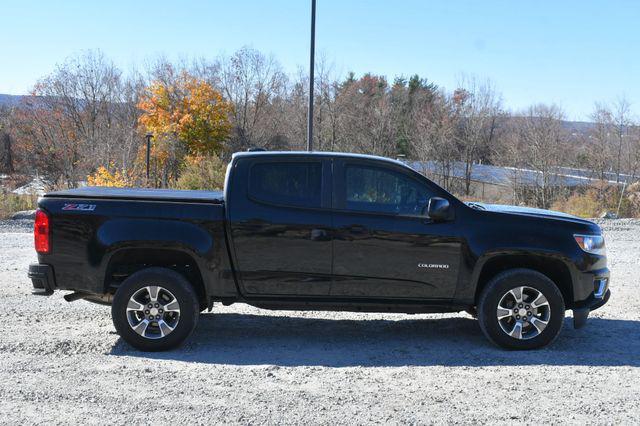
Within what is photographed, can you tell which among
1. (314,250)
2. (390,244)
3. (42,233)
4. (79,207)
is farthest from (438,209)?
(42,233)

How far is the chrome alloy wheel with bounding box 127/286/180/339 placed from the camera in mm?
5934

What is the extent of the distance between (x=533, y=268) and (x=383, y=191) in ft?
5.46

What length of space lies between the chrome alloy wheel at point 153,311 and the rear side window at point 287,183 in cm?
125

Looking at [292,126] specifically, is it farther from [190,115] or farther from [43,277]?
[43,277]

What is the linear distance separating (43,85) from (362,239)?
52546 millimetres

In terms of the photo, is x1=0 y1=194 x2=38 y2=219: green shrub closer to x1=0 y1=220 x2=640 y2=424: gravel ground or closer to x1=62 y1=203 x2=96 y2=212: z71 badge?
x1=0 y1=220 x2=640 y2=424: gravel ground

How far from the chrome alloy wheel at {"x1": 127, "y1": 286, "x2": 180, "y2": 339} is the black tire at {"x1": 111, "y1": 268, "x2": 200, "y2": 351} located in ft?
0.10

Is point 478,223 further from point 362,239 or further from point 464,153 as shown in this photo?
point 464,153

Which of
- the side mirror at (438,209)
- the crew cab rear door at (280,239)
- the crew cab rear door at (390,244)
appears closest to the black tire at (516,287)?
the crew cab rear door at (390,244)

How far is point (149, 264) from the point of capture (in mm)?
6211

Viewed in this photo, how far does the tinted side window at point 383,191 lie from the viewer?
609 centimetres

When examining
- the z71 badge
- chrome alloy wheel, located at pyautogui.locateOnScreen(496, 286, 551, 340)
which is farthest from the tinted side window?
the z71 badge

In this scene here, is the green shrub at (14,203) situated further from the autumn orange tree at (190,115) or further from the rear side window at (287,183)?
the rear side window at (287,183)

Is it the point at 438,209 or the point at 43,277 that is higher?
the point at 438,209
